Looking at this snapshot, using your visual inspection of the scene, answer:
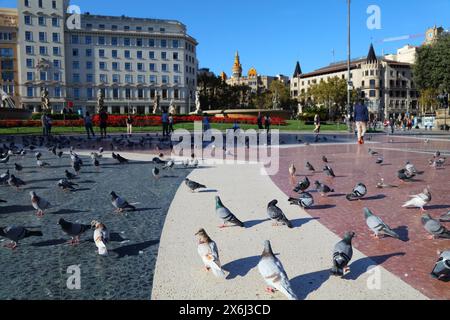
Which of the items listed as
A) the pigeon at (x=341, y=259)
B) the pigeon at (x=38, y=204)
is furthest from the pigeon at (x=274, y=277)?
the pigeon at (x=38, y=204)

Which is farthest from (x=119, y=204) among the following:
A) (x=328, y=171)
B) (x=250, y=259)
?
(x=328, y=171)

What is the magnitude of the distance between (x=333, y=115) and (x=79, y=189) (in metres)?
84.5

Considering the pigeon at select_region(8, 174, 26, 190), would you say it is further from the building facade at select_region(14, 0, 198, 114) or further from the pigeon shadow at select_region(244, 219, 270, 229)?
the building facade at select_region(14, 0, 198, 114)

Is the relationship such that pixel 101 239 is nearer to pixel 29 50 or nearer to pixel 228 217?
pixel 228 217

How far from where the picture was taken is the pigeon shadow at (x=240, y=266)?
3.91m

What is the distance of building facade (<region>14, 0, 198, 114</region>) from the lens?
79.4 m

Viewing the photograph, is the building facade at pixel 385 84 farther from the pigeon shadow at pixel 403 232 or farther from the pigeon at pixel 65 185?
the pigeon shadow at pixel 403 232

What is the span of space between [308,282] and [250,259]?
81 centimetres

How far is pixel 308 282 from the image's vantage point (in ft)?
12.1
